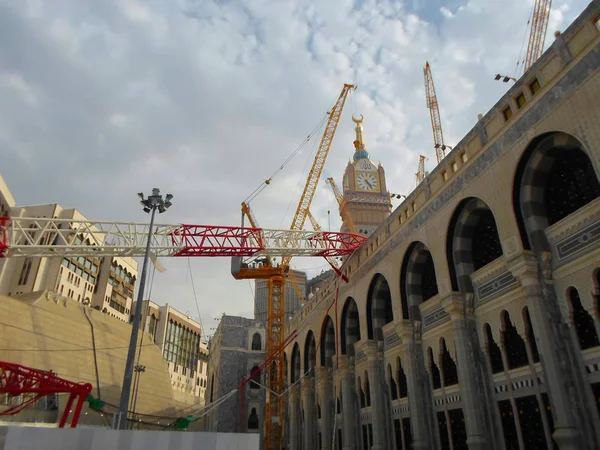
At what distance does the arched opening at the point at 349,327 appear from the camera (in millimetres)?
28859

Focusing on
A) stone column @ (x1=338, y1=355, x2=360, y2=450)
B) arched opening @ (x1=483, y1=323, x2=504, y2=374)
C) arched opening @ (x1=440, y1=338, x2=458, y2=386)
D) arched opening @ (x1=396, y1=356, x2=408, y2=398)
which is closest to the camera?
arched opening @ (x1=483, y1=323, x2=504, y2=374)

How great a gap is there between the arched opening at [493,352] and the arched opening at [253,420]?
4660 centimetres

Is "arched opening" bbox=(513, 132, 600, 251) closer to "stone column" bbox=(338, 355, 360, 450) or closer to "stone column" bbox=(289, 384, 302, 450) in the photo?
"stone column" bbox=(338, 355, 360, 450)

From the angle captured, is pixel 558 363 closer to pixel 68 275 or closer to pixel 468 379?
pixel 468 379

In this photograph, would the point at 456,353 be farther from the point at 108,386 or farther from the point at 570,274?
the point at 108,386

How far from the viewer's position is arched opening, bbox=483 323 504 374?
16.4 metres

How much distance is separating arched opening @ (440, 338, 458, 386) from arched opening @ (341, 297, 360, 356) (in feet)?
31.4

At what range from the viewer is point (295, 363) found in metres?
40.8

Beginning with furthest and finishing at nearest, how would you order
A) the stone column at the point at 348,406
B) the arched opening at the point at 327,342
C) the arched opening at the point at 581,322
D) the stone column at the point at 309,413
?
the stone column at the point at 309,413
the arched opening at the point at 327,342
the stone column at the point at 348,406
the arched opening at the point at 581,322

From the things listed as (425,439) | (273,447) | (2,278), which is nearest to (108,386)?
(273,447)

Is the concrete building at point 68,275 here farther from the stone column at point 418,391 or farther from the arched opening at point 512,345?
the arched opening at point 512,345

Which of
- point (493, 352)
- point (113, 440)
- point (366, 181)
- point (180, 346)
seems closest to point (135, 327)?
point (113, 440)

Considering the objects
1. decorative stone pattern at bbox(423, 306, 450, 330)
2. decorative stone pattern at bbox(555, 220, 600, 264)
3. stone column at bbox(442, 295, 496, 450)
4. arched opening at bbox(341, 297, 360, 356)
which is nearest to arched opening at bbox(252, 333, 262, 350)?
arched opening at bbox(341, 297, 360, 356)

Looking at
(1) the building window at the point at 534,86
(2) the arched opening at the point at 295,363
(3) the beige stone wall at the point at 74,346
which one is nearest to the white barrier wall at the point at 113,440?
(1) the building window at the point at 534,86
